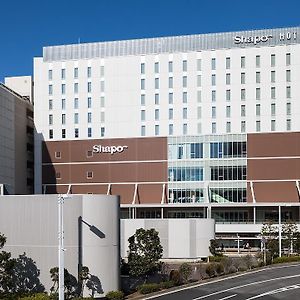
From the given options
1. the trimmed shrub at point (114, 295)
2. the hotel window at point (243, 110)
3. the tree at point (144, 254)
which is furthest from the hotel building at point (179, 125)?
the trimmed shrub at point (114, 295)

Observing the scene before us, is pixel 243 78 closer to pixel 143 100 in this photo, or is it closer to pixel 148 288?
pixel 143 100

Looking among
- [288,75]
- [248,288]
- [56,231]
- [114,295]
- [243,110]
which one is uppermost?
[288,75]

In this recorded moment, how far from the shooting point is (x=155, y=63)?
8250cm

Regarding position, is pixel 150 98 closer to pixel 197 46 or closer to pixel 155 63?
pixel 155 63

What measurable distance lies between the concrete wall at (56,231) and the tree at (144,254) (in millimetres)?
4470

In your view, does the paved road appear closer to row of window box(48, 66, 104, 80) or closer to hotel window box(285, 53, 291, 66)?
hotel window box(285, 53, 291, 66)

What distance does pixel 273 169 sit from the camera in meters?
77.6

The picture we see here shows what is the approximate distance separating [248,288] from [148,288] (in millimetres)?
6735

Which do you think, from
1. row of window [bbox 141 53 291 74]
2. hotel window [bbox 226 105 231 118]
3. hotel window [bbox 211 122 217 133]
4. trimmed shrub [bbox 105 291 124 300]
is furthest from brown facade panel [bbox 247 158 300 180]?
trimmed shrub [bbox 105 291 124 300]

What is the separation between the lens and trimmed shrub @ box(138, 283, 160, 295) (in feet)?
107

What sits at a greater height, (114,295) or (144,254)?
(144,254)

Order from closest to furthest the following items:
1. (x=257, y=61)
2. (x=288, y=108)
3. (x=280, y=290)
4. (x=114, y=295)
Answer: (x=114, y=295), (x=280, y=290), (x=288, y=108), (x=257, y=61)

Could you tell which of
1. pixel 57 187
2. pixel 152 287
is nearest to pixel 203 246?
pixel 152 287

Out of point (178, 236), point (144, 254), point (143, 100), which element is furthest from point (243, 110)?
point (144, 254)
